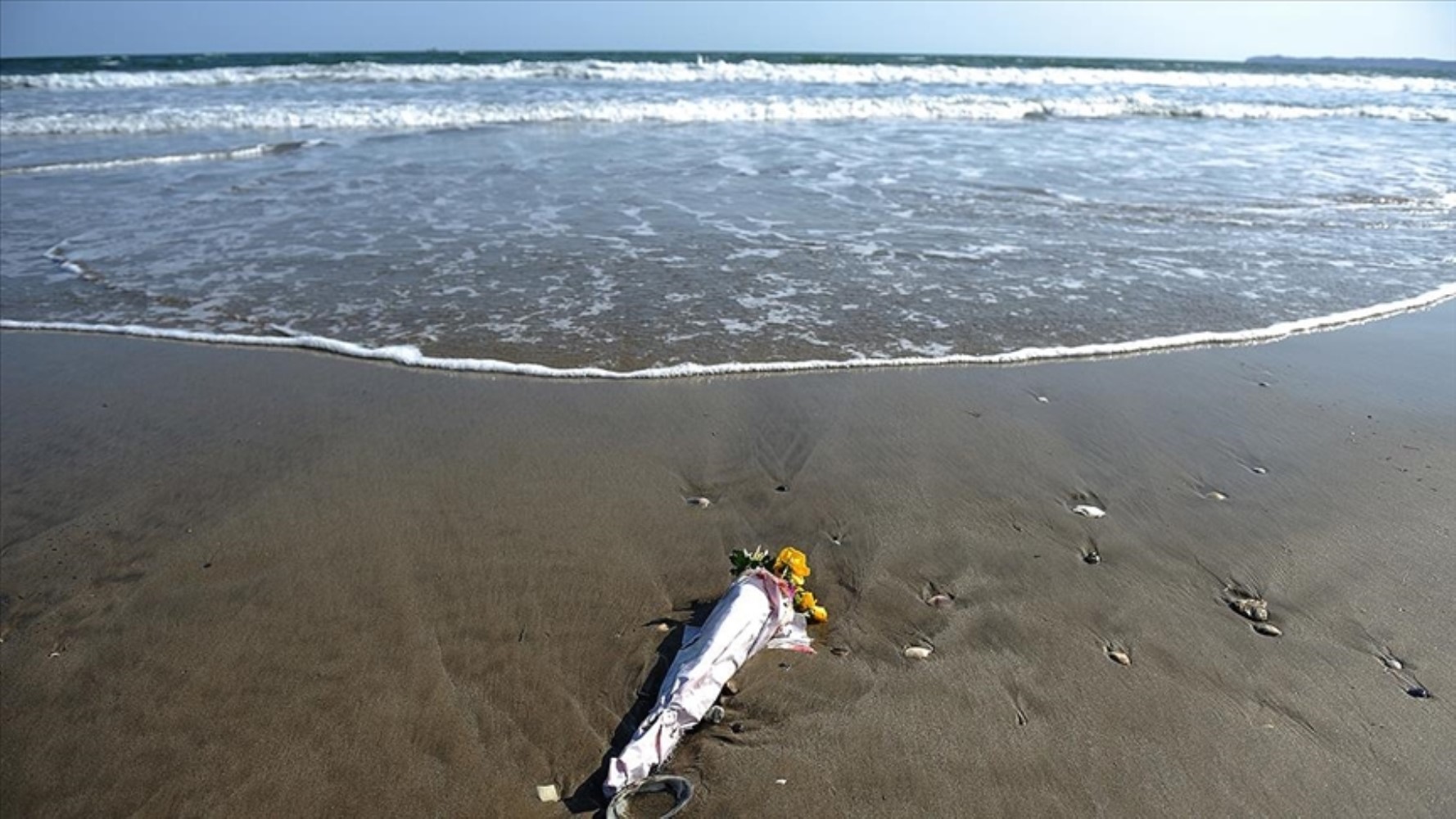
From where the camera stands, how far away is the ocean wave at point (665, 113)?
16812 millimetres

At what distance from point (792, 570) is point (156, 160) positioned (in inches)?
528

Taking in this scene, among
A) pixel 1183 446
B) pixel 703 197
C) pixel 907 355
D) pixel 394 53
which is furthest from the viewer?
pixel 394 53

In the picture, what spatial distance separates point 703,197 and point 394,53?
1351 inches

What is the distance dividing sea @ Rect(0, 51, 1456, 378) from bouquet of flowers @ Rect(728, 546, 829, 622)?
220cm

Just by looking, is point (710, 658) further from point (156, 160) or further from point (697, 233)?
point (156, 160)

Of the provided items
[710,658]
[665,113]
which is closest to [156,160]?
[665,113]

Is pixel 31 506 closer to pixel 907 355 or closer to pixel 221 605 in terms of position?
pixel 221 605

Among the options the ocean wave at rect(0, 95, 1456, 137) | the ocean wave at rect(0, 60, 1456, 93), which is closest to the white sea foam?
the ocean wave at rect(0, 95, 1456, 137)

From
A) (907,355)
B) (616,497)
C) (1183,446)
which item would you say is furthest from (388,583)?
(1183,446)

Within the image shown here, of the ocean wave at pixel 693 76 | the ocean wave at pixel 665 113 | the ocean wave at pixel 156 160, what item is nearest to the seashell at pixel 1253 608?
the ocean wave at pixel 156 160

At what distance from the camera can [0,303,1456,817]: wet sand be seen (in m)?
2.53

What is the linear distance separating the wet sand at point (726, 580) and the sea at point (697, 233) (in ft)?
2.42

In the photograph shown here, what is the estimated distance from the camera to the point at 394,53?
125 ft

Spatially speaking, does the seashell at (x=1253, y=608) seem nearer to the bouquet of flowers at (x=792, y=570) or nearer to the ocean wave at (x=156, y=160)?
the bouquet of flowers at (x=792, y=570)
